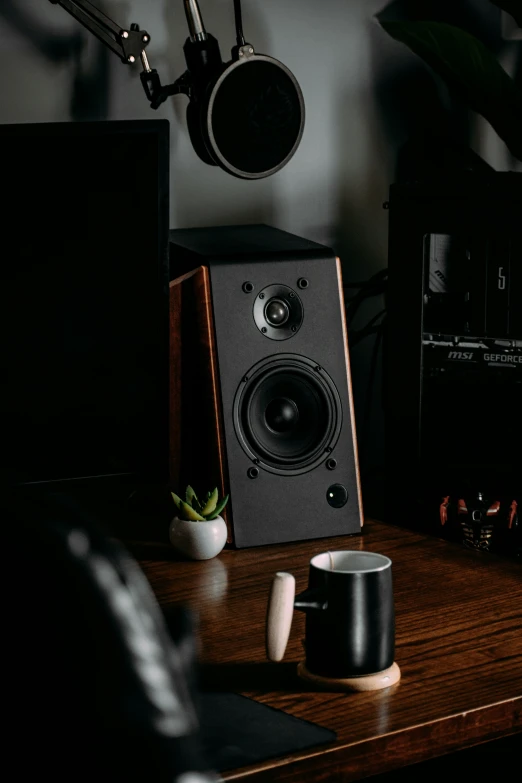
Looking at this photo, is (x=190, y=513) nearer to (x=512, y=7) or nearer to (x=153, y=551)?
(x=153, y=551)

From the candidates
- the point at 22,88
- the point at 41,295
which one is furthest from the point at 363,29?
the point at 41,295

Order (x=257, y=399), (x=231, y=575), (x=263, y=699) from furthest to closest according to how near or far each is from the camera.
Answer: (x=257, y=399) < (x=231, y=575) < (x=263, y=699)

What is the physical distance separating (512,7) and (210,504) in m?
0.98

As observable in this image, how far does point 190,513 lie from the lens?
120 centimetres

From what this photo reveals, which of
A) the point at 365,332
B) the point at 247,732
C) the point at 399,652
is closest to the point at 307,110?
the point at 365,332

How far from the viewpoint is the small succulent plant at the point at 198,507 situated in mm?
1206

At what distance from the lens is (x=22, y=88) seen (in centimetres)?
142

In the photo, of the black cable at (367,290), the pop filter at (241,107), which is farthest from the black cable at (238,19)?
the black cable at (367,290)

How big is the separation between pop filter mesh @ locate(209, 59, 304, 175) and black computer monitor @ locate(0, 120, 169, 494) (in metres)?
0.15

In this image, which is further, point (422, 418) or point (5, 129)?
point (422, 418)

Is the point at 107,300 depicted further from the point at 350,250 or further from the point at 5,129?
the point at 350,250

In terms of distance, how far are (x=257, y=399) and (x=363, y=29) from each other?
2.38 feet

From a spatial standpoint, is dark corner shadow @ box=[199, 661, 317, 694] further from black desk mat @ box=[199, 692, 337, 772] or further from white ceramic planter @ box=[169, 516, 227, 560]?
white ceramic planter @ box=[169, 516, 227, 560]

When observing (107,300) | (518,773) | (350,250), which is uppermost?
(350,250)
